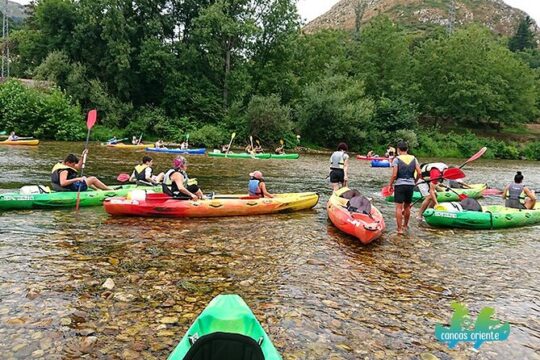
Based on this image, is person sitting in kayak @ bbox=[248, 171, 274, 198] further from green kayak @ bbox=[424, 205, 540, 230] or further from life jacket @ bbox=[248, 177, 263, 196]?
green kayak @ bbox=[424, 205, 540, 230]

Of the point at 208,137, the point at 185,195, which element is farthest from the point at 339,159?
the point at 208,137

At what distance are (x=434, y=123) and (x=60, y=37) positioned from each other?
38.7 meters

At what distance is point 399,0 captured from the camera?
118438 mm

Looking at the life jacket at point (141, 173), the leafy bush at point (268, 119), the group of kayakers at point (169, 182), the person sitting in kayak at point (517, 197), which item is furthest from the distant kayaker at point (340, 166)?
the leafy bush at point (268, 119)

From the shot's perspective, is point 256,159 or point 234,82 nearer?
point 256,159

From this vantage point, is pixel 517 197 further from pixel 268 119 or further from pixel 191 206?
pixel 268 119

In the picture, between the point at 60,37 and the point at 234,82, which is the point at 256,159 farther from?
the point at 60,37

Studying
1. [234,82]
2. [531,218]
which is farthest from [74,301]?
[234,82]

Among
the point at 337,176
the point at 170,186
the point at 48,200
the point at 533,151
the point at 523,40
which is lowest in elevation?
the point at 48,200

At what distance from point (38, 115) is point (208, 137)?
1165 centimetres

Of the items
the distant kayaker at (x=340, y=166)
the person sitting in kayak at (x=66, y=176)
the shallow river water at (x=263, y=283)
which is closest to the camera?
the shallow river water at (x=263, y=283)

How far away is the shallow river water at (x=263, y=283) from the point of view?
414 centimetres

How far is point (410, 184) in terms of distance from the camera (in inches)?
322

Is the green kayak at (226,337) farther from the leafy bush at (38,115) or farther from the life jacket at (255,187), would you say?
the leafy bush at (38,115)
